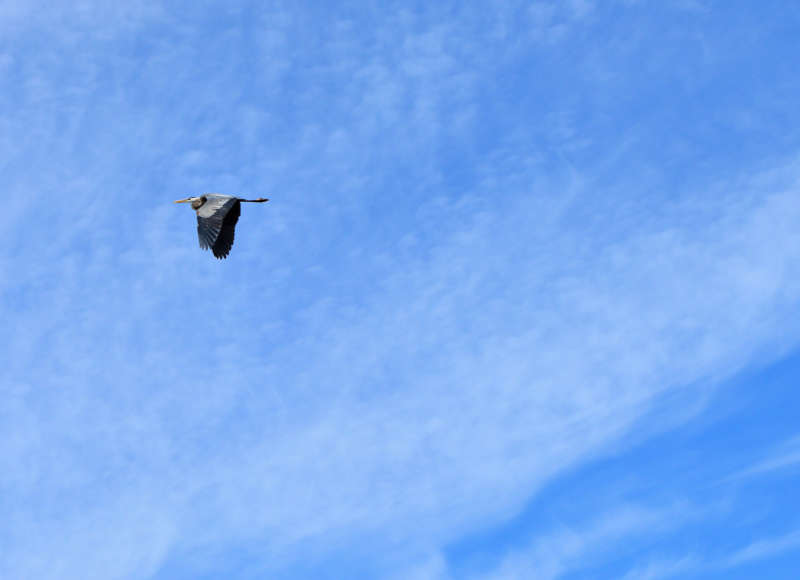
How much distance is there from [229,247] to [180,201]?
16.4 ft

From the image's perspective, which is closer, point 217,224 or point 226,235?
point 217,224

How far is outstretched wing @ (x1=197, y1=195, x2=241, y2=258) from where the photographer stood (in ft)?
231

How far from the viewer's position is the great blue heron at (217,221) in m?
70.3

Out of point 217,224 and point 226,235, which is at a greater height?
point 217,224

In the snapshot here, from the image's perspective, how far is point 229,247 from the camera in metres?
70.4

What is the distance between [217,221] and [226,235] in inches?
40.2

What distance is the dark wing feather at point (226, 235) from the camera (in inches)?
2766

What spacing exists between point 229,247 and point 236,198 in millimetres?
3231

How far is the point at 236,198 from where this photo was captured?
71375mm

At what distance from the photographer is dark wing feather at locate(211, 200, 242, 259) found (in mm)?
70250

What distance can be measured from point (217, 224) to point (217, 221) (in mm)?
184

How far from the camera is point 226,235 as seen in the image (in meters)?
70.7

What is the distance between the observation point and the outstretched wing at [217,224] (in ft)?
231

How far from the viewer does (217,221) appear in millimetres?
70438
